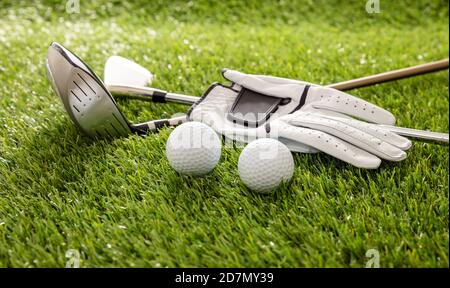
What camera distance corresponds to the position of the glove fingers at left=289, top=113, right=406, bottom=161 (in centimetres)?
241

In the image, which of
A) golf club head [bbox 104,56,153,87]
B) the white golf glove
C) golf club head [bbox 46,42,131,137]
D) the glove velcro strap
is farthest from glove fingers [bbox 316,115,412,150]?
golf club head [bbox 104,56,153,87]

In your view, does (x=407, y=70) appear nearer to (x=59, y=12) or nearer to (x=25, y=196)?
(x=25, y=196)

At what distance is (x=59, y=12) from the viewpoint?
6211mm

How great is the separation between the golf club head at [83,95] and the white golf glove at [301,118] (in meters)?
0.46

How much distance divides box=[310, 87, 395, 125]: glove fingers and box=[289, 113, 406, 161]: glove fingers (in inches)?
6.7

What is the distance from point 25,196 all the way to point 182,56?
2244mm

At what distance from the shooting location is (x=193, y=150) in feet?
7.68

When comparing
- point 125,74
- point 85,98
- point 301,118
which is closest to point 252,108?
point 301,118

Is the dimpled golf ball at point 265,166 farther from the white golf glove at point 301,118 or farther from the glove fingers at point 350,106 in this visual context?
the glove fingers at point 350,106

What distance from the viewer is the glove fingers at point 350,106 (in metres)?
2.79

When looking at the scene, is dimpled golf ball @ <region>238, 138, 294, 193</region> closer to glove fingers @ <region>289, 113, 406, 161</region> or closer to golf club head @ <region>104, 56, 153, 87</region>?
glove fingers @ <region>289, 113, 406, 161</region>

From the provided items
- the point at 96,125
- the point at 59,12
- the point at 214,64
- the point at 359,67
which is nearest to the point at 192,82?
the point at 214,64

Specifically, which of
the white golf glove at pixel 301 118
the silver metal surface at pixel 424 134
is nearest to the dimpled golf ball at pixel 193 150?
the white golf glove at pixel 301 118

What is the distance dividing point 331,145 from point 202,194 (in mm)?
681
